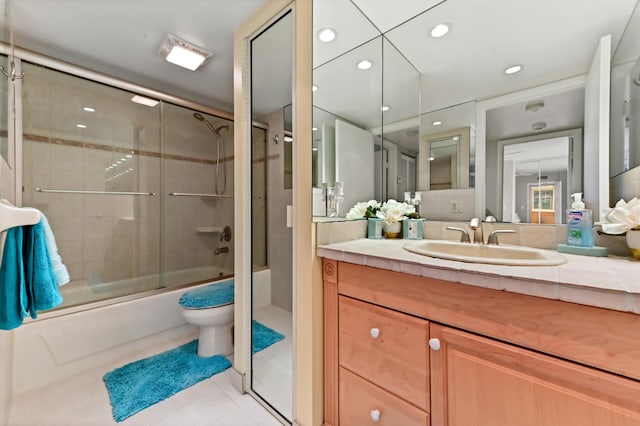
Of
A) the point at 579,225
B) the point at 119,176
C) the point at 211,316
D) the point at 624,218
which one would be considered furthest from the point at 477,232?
the point at 119,176

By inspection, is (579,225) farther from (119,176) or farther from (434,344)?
(119,176)

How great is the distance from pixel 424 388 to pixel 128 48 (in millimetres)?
2651

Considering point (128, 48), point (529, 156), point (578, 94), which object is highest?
point (128, 48)

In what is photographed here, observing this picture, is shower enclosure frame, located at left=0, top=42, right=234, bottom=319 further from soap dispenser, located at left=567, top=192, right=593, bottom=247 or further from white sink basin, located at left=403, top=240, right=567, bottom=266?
soap dispenser, located at left=567, top=192, right=593, bottom=247

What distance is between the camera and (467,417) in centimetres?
77

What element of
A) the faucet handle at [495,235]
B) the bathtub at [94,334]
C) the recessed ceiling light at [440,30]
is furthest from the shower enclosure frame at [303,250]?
the faucet handle at [495,235]

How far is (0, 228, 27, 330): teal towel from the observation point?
0.76m

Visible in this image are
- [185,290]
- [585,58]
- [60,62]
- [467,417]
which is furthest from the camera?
[185,290]

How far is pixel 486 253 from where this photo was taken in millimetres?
1088

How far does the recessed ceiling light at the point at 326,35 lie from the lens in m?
1.34

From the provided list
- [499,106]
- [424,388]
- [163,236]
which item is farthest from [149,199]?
[499,106]

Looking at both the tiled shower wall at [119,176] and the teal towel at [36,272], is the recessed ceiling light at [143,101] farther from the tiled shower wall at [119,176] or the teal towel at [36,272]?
the teal towel at [36,272]

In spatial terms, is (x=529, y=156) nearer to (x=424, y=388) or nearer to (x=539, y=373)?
(x=539, y=373)

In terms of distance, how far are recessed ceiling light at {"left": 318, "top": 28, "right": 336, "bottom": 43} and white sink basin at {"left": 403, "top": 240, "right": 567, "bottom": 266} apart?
3.89 ft
